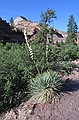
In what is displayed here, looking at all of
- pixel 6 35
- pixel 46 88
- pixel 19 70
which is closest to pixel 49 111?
pixel 46 88

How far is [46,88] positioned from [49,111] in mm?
866

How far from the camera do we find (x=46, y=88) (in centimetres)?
652

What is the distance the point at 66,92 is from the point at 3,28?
101 ft

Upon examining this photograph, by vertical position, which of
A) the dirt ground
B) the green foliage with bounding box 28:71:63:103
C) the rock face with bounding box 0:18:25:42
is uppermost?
the rock face with bounding box 0:18:25:42

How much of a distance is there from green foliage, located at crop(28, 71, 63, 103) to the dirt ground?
0.21 metres

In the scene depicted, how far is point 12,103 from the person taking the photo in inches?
264

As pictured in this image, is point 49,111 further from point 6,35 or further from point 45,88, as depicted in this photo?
point 6,35

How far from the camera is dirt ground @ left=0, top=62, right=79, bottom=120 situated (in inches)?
221

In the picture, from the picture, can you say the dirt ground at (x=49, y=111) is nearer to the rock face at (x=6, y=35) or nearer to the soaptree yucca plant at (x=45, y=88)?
the soaptree yucca plant at (x=45, y=88)

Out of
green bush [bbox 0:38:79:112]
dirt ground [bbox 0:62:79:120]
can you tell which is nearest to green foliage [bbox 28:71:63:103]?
dirt ground [bbox 0:62:79:120]

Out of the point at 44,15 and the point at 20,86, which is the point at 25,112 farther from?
the point at 44,15

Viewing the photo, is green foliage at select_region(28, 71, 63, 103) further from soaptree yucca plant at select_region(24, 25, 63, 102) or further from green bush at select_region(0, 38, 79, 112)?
green bush at select_region(0, 38, 79, 112)

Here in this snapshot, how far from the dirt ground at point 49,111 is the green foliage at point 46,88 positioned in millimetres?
212

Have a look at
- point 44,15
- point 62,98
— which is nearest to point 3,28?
point 44,15
